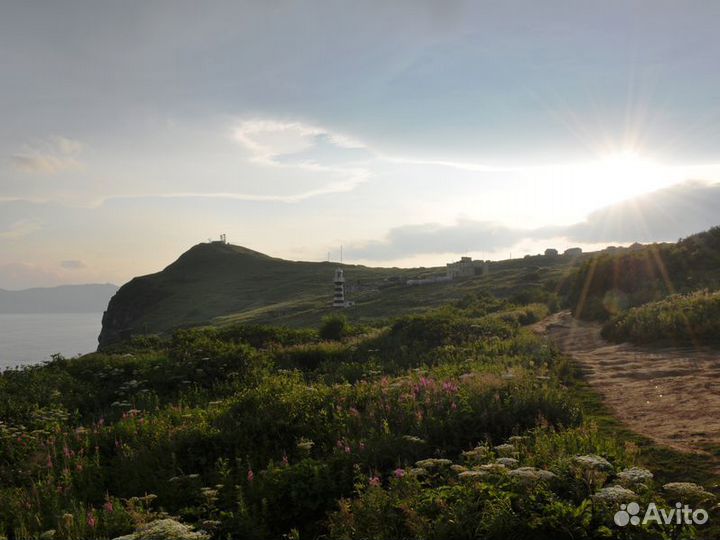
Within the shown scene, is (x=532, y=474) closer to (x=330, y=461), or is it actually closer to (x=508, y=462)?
(x=508, y=462)

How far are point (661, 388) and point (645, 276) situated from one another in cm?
2151

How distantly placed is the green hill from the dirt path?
175 ft

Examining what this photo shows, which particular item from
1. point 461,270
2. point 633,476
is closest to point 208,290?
point 461,270

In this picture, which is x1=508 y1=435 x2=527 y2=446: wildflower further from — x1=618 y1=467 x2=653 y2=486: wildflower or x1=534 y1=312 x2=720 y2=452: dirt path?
x1=534 y1=312 x2=720 y2=452: dirt path

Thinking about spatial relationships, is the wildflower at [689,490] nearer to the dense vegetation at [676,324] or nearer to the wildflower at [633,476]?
the wildflower at [633,476]

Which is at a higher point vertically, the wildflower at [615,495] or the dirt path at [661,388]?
the wildflower at [615,495]

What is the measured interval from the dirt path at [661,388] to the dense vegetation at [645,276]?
9.30 m

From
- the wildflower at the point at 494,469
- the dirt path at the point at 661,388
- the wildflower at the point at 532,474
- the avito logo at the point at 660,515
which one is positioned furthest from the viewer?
the dirt path at the point at 661,388

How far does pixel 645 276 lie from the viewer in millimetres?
29391

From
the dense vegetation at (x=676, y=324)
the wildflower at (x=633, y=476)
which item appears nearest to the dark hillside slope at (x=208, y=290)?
the dense vegetation at (x=676, y=324)

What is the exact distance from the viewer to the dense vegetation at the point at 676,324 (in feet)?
48.3

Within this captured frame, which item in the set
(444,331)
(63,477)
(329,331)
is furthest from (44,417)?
(329,331)

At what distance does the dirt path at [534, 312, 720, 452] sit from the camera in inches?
303

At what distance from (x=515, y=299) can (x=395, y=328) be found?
25002 mm
